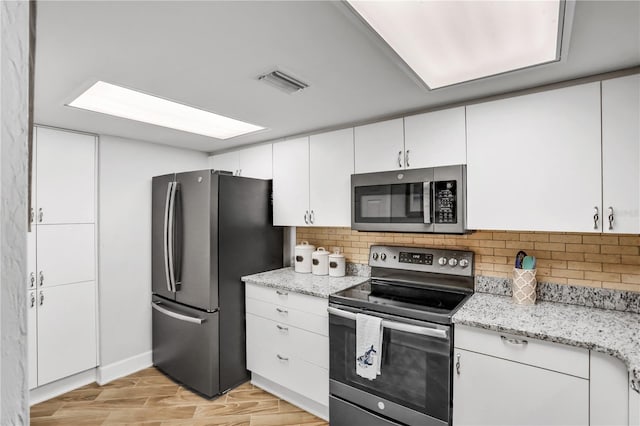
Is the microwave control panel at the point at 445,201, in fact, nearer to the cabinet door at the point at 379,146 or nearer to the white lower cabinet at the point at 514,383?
the cabinet door at the point at 379,146

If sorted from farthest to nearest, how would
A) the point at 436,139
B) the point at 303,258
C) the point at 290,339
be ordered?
1. the point at 303,258
2. the point at 290,339
3. the point at 436,139

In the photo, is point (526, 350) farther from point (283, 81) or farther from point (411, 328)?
point (283, 81)

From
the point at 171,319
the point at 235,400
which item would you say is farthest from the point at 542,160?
the point at 171,319

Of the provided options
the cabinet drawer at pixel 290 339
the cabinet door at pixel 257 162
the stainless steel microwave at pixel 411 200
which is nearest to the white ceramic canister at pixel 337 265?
the stainless steel microwave at pixel 411 200

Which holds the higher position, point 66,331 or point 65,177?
point 65,177

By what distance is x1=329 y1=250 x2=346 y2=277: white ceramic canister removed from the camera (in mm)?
2979

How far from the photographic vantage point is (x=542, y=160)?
1911 millimetres

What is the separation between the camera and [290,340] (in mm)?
2633

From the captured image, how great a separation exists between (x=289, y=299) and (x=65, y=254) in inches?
75.7

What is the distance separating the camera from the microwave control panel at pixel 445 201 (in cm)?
217

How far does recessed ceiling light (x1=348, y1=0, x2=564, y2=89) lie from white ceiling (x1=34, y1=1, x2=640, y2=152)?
7 centimetres

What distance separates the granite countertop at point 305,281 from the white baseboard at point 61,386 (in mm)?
1636

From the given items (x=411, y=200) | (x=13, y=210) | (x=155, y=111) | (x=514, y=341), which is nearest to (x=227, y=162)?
(x=155, y=111)

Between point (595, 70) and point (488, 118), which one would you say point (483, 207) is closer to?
point (488, 118)
